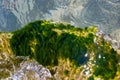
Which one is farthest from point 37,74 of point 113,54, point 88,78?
point 113,54

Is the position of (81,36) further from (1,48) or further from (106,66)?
(1,48)

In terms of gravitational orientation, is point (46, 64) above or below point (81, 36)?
below

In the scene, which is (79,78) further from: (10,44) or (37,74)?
(10,44)

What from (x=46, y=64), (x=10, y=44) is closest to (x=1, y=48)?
(x=10, y=44)

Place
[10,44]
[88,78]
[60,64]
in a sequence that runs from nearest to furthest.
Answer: [88,78] < [60,64] < [10,44]

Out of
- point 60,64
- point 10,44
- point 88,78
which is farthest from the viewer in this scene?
point 10,44

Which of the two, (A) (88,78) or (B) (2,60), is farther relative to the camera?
(B) (2,60)
